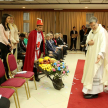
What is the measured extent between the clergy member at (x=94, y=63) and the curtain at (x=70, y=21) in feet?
31.1

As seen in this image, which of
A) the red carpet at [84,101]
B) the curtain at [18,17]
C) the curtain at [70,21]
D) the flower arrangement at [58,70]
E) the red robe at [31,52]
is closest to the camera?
the red carpet at [84,101]

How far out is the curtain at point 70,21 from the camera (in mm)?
12445

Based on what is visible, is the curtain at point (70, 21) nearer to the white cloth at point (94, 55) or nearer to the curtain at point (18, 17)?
the curtain at point (18, 17)

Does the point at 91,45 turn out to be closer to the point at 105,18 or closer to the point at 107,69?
the point at 107,69

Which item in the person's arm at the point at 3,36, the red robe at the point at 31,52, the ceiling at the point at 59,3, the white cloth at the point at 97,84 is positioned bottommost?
the white cloth at the point at 97,84

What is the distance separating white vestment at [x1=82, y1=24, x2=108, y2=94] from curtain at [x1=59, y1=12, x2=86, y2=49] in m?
9.50

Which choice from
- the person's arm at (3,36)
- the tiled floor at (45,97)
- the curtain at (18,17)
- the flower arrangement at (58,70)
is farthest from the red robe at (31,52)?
the curtain at (18,17)

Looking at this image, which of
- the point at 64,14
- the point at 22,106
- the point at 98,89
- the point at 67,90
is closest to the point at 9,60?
the point at 22,106

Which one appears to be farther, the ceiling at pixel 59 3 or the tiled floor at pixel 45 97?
the ceiling at pixel 59 3

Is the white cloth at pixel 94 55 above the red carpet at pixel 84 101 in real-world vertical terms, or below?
above

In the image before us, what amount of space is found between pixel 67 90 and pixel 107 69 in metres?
1.06

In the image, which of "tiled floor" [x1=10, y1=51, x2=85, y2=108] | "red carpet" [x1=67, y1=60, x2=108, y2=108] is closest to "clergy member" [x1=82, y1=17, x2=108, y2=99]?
"red carpet" [x1=67, y1=60, x2=108, y2=108]

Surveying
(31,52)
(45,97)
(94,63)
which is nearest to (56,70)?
(45,97)

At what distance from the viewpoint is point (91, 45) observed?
3.25 metres
